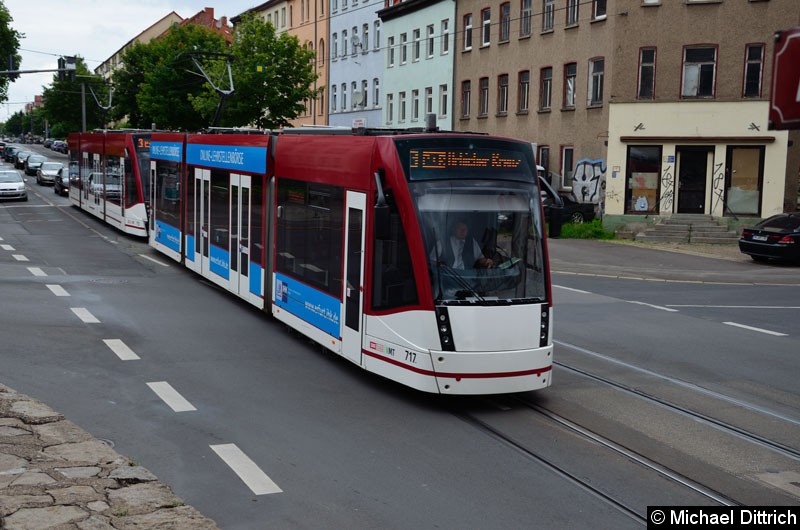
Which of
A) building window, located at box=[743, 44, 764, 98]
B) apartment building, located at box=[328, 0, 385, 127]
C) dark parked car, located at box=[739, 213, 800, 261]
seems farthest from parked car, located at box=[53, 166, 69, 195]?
dark parked car, located at box=[739, 213, 800, 261]

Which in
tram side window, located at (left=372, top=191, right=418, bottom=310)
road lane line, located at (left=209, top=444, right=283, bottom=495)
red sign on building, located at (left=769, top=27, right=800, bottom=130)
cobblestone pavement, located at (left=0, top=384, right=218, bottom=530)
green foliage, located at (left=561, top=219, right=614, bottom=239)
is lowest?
green foliage, located at (left=561, top=219, right=614, bottom=239)

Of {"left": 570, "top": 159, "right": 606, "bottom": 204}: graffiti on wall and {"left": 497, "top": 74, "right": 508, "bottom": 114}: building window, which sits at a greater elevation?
{"left": 497, "top": 74, "right": 508, "bottom": 114}: building window

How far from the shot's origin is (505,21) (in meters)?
44.6

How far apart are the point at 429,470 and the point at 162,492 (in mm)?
2292

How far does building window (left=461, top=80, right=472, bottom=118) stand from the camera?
48.4 meters

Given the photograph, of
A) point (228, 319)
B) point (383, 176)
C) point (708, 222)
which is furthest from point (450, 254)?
point (708, 222)

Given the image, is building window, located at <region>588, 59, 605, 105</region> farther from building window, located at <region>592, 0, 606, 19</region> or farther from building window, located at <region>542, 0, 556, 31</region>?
building window, located at <region>542, 0, 556, 31</region>

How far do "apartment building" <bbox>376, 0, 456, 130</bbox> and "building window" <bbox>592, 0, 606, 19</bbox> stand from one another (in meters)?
12.0

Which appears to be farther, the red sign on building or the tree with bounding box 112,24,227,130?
the tree with bounding box 112,24,227,130

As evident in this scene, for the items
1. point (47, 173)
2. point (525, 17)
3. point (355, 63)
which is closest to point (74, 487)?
point (525, 17)

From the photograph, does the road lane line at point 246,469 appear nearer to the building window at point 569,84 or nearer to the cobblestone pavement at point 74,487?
the cobblestone pavement at point 74,487

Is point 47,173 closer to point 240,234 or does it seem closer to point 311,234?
point 240,234

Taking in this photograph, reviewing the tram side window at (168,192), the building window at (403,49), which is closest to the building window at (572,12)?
the building window at (403,49)

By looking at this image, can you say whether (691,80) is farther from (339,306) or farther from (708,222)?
(339,306)
